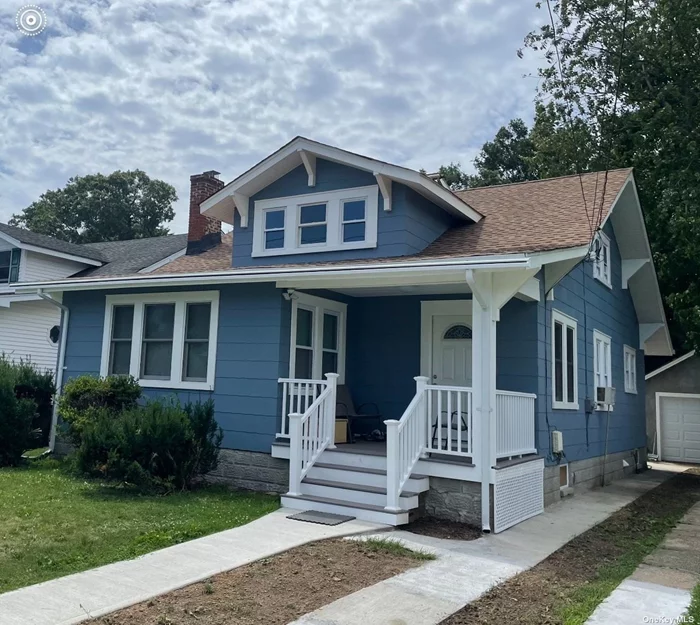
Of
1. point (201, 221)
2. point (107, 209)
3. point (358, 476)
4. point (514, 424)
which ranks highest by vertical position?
point (107, 209)

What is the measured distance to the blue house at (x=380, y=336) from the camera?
24.5ft

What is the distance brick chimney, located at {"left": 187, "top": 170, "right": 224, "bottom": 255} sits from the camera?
1324 cm

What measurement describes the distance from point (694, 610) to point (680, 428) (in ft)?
49.9

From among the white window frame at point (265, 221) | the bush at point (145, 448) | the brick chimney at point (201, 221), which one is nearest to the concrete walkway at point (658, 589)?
the bush at point (145, 448)

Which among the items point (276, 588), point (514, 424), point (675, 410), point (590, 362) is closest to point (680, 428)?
point (675, 410)

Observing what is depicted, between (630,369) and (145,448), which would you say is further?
(630,369)

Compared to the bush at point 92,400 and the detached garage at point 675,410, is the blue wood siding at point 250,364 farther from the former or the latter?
the detached garage at point 675,410

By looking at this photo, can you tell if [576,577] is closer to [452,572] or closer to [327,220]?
[452,572]

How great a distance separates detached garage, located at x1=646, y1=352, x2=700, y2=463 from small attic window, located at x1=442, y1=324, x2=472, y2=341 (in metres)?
11.2

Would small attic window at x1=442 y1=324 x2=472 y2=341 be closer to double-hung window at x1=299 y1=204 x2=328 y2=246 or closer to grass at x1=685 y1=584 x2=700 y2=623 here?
double-hung window at x1=299 y1=204 x2=328 y2=246

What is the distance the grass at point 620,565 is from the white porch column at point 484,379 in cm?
146

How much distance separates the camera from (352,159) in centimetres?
954

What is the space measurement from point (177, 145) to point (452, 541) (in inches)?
389

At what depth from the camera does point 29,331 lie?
19.5 metres
